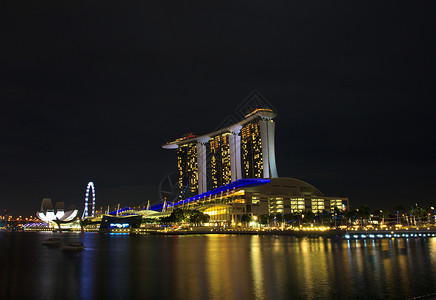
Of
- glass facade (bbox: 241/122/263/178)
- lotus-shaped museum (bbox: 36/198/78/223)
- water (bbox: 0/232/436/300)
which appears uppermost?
glass facade (bbox: 241/122/263/178)

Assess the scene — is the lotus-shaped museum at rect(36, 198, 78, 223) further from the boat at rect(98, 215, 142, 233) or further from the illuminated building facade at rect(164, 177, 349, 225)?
the illuminated building facade at rect(164, 177, 349, 225)

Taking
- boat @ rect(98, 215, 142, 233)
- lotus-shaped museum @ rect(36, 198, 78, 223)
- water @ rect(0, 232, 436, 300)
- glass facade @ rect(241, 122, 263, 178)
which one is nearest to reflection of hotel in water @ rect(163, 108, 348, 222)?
glass facade @ rect(241, 122, 263, 178)

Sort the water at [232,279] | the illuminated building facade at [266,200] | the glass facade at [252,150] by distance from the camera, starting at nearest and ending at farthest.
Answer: the water at [232,279] → the illuminated building facade at [266,200] → the glass facade at [252,150]

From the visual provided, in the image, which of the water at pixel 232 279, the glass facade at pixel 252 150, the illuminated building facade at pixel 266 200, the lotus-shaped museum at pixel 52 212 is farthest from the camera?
the lotus-shaped museum at pixel 52 212

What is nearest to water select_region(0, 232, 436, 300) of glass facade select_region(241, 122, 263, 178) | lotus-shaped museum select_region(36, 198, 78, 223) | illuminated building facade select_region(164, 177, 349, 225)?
illuminated building facade select_region(164, 177, 349, 225)

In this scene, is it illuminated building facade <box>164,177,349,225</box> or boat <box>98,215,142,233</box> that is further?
boat <box>98,215,142,233</box>

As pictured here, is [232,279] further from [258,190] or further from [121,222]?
[121,222]

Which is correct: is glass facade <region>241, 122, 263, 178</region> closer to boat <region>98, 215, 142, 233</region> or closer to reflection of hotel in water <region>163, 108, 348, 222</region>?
reflection of hotel in water <region>163, 108, 348, 222</region>

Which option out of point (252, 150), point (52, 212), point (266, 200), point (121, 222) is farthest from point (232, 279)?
point (52, 212)

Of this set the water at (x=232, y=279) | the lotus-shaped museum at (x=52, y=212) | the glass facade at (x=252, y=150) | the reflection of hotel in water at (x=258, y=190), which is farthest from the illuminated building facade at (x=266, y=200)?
the water at (x=232, y=279)

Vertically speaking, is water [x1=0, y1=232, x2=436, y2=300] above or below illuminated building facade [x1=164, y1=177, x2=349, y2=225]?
below

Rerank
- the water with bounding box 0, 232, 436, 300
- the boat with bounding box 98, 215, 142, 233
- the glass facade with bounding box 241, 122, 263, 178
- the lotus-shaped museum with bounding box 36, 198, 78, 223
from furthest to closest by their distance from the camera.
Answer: the lotus-shaped museum with bounding box 36, 198, 78, 223 → the glass facade with bounding box 241, 122, 263, 178 → the boat with bounding box 98, 215, 142, 233 → the water with bounding box 0, 232, 436, 300

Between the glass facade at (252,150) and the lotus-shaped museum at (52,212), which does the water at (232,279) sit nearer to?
the glass facade at (252,150)

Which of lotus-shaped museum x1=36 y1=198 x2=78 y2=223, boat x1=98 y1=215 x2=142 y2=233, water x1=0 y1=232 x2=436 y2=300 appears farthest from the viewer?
lotus-shaped museum x1=36 y1=198 x2=78 y2=223
